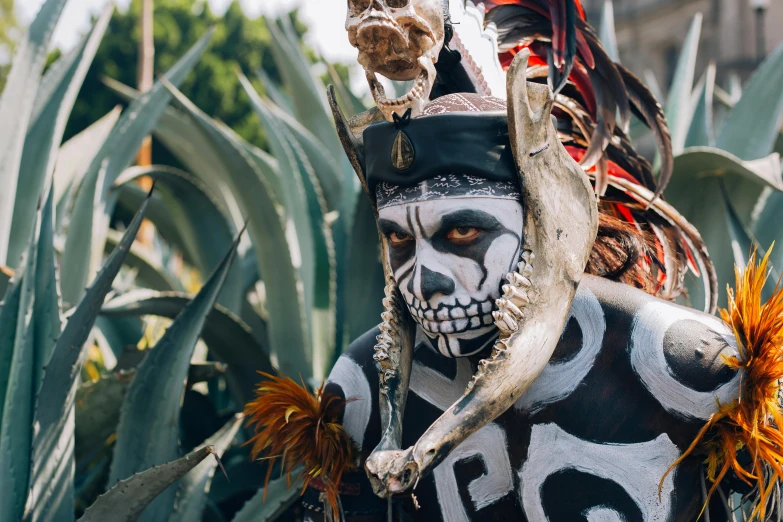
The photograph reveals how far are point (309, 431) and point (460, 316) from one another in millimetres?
355

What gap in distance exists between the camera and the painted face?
1269mm

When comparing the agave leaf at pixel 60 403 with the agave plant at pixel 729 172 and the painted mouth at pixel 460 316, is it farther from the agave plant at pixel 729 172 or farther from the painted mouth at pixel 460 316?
the agave plant at pixel 729 172

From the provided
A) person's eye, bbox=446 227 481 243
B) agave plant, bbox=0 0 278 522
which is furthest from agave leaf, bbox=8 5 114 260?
person's eye, bbox=446 227 481 243

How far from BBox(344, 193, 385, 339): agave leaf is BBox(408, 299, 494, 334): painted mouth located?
1088 mm

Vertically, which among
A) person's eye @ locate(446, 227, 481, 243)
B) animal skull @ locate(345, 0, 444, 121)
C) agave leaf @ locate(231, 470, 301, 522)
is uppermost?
animal skull @ locate(345, 0, 444, 121)

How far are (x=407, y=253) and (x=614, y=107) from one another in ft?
1.67

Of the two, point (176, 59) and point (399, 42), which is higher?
point (176, 59)

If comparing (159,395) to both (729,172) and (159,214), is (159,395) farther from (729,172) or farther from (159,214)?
(729,172)

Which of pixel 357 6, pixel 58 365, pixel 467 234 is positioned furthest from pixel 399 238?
pixel 58 365

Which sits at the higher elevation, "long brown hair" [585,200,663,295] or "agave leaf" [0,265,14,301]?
"agave leaf" [0,265,14,301]

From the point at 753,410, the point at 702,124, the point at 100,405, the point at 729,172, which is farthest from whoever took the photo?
the point at 702,124

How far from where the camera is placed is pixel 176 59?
11.8 m

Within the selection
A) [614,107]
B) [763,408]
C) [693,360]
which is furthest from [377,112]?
[763,408]

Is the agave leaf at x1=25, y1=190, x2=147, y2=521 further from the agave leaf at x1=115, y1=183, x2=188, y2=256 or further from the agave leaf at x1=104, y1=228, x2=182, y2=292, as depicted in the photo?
the agave leaf at x1=115, y1=183, x2=188, y2=256
